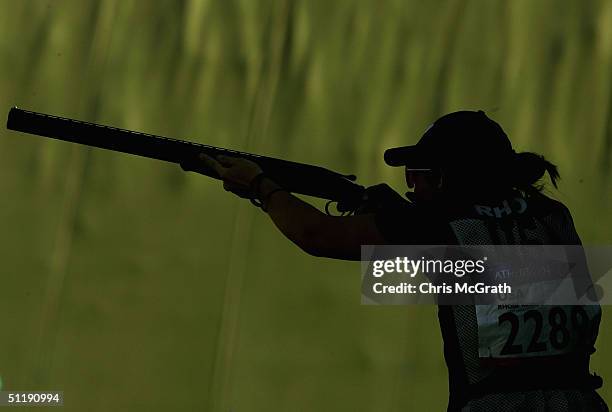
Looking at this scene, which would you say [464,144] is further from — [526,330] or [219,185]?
[219,185]

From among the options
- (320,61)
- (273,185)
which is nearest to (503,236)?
(273,185)

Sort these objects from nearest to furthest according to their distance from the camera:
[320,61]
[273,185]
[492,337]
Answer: [492,337] < [273,185] < [320,61]

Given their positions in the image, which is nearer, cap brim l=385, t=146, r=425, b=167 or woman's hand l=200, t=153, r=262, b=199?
cap brim l=385, t=146, r=425, b=167

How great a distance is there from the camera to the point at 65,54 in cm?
230

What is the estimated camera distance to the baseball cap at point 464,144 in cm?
135

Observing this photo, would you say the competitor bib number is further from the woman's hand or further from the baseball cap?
the woman's hand

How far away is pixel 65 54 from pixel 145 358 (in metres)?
0.87

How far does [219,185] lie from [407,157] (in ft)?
3.25

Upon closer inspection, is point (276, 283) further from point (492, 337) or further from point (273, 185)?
point (492, 337)

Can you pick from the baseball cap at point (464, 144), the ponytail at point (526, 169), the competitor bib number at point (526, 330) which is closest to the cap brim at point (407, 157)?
the baseball cap at point (464, 144)

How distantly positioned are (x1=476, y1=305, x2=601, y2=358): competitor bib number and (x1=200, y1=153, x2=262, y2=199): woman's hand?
48 centimetres

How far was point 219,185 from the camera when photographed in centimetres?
232

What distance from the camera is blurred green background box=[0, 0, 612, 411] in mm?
2244

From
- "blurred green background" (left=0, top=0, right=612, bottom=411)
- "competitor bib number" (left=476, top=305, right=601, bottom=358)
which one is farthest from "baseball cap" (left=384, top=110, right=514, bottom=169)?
"blurred green background" (left=0, top=0, right=612, bottom=411)
